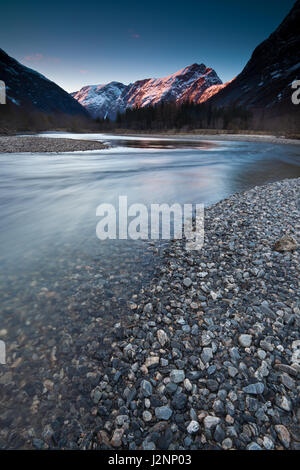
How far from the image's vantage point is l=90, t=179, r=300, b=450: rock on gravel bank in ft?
9.08

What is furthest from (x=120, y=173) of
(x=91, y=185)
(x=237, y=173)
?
(x=237, y=173)

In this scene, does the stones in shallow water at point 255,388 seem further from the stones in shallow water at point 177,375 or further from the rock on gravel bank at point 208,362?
the stones in shallow water at point 177,375

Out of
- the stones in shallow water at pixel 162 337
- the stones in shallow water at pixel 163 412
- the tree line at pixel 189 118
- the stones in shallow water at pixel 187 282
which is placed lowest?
the stones in shallow water at pixel 163 412

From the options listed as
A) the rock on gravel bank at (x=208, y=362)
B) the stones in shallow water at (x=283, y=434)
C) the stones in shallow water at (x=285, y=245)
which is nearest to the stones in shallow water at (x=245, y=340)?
the rock on gravel bank at (x=208, y=362)

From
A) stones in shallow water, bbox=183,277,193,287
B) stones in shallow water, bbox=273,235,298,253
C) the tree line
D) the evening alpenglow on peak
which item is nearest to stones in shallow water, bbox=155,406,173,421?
the evening alpenglow on peak

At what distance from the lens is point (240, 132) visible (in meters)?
111

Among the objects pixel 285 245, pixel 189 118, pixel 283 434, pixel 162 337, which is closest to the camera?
pixel 283 434

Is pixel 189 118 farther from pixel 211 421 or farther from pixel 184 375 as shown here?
pixel 211 421

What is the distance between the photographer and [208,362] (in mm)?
3557

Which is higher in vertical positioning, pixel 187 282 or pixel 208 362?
pixel 187 282

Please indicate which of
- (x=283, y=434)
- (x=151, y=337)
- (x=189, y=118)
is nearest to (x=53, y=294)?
(x=151, y=337)

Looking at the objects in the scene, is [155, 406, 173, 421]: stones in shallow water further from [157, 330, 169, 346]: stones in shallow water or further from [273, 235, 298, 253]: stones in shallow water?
[273, 235, 298, 253]: stones in shallow water

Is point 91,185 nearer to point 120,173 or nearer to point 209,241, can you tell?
point 120,173

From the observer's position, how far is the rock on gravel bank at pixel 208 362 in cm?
277
